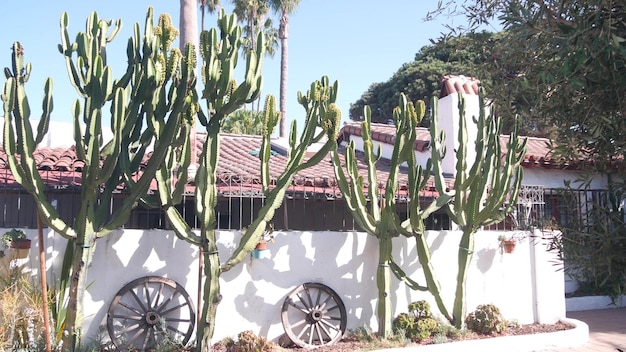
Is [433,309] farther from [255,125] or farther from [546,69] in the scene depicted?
[255,125]

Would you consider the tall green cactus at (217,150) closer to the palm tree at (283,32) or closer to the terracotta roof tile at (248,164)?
the terracotta roof tile at (248,164)

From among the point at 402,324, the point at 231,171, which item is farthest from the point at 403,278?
the point at 231,171

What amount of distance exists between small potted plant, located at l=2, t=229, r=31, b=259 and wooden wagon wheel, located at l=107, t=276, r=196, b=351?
1310 mm

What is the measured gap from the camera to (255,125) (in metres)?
25.9

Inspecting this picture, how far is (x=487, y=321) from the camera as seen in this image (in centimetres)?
904

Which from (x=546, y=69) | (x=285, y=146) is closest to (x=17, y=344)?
(x=546, y=69)

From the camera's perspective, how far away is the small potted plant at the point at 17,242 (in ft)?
22.8

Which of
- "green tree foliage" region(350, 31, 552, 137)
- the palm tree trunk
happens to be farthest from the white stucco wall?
the palm tree trunk

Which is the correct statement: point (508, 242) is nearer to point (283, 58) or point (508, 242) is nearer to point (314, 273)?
point (314, 273)

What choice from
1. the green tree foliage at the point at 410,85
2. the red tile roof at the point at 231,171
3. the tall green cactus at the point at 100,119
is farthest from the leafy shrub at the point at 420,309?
the green tree foliage at the point at 410,85

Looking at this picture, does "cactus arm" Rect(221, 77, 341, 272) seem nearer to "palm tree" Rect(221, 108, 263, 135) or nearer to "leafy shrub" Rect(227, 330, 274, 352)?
"leafy shrub" Rect(227, 330, 274, 352)

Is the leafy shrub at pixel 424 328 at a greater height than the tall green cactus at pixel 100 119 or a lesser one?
lesser

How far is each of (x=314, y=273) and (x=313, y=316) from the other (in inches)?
27.0

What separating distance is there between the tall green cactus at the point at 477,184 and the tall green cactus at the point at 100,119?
14.6ft
